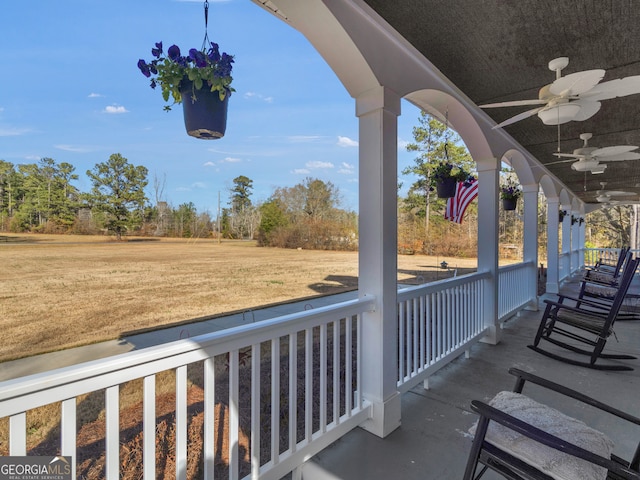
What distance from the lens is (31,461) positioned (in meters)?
0.89

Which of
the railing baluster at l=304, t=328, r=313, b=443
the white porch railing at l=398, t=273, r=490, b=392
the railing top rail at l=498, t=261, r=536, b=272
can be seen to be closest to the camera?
the railing baluster at l=304, t=328, r=313, b=443

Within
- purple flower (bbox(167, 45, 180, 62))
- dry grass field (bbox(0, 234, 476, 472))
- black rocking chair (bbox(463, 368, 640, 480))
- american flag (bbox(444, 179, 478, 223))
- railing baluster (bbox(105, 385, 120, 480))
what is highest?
purple flower (bbox(167, 45, 180, 62))

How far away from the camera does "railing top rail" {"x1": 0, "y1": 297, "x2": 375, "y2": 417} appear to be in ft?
2.58

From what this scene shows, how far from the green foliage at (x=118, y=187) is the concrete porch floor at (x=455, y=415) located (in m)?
3.94

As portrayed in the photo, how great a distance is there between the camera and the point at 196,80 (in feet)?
4.33

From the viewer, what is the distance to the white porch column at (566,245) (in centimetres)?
800

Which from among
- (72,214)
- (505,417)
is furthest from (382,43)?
(72,214)

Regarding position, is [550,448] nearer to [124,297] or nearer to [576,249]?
[124,297]

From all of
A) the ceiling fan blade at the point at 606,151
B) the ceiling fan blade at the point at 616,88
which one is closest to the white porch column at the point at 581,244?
the ceiling fan blade at the point at 606,151

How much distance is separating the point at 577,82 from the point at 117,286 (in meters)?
8.78

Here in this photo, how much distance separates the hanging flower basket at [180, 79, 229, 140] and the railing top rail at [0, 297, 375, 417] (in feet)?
2.89

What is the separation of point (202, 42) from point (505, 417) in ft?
6.03

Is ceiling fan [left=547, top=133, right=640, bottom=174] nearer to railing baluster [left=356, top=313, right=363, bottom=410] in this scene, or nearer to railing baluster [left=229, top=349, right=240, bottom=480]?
railing baluster [left=356, top=313, right=363, bottom=410]

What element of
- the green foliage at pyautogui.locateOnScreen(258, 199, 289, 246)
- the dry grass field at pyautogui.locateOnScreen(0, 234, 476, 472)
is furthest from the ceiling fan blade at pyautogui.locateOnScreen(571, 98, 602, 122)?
the green foliage at pyautogui.locateOnScreen(258, 199, 289, 246)
